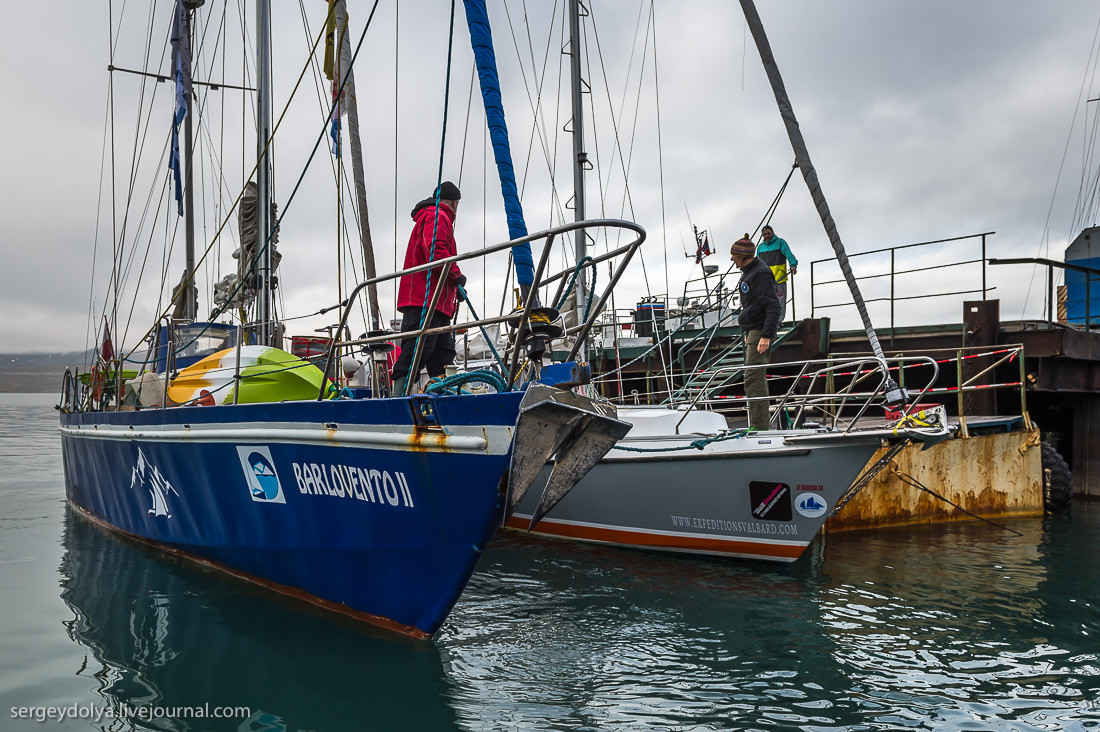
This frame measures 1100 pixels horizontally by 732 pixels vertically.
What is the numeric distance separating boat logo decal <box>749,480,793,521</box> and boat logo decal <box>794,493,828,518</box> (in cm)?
11

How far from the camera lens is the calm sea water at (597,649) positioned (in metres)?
3.67

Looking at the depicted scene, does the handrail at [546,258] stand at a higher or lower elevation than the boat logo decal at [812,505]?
higher

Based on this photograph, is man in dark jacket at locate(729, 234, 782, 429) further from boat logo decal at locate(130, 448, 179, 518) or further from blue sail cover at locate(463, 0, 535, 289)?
boat logo decal at locate(130, 448, 179, 518)

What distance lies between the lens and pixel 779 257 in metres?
11.7

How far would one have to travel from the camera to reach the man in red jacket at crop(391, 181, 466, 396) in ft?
16.1

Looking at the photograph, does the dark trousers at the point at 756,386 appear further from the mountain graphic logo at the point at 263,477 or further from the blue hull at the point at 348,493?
the mountain graphic logo at the point at 263,477

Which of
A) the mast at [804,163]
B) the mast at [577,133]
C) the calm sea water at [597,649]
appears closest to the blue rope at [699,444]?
the calm sea water at [597,649]

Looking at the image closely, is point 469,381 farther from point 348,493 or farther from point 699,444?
point 699,444

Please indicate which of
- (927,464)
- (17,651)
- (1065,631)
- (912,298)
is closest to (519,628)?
(17,651)

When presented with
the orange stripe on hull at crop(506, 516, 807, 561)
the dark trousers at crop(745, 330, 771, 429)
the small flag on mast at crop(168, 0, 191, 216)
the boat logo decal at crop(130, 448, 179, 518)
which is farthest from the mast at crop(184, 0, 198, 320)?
the dark trousers at crop(745, 330, 771, 429)

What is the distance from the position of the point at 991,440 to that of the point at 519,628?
7.13m

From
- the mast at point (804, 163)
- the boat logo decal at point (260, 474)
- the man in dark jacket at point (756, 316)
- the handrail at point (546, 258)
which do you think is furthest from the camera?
the man in dark jacket at point (756, 316)

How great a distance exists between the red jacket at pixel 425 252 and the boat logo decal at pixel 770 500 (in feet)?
10.7

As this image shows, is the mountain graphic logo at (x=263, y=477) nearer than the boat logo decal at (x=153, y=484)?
Yes
